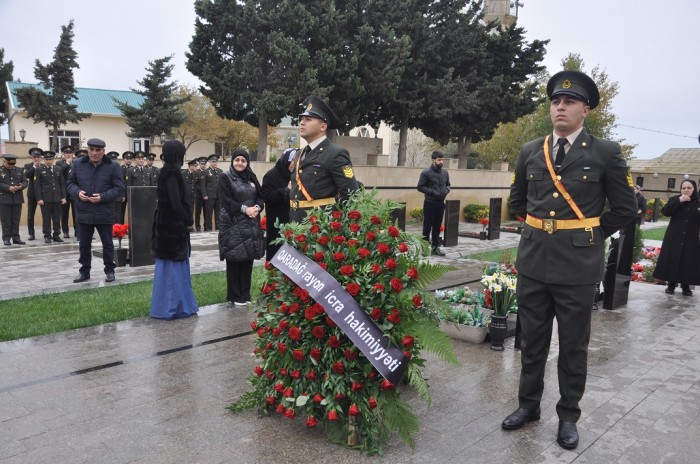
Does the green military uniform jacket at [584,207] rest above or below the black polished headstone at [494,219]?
above

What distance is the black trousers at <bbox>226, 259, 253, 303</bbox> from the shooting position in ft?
24.4

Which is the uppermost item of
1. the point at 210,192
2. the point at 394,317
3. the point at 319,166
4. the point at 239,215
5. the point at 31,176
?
the point at 319,166

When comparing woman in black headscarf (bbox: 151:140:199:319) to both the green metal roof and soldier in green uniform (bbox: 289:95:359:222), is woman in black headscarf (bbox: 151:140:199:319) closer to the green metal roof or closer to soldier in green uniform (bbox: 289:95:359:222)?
soldier in green uniform (bbox: 289:95:359:222)

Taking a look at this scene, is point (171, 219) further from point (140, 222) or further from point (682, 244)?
point (682, 244)

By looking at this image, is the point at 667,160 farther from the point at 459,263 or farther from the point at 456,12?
the point at 459,263

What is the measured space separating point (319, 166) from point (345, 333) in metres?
2.04

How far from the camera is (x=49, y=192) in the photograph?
44.2 ft

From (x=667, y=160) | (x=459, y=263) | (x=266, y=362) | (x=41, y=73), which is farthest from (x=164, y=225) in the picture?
(x=667, y=160)

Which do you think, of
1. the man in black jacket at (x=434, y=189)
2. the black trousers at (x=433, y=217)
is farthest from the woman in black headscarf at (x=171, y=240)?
the black trousers at (x=433, y=217)

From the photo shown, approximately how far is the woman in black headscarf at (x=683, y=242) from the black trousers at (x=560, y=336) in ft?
19.9

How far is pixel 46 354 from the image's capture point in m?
5.34

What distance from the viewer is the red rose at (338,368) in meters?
3.43

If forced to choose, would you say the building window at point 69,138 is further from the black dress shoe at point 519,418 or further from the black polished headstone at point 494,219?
the black dress shoe at point 519,418

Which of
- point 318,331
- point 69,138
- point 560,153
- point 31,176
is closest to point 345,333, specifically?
point 318,331
